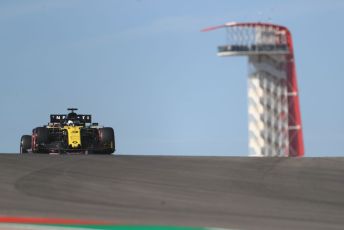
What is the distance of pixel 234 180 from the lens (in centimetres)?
1527

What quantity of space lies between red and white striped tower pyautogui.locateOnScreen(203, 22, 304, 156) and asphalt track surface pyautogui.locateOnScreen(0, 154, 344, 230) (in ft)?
235

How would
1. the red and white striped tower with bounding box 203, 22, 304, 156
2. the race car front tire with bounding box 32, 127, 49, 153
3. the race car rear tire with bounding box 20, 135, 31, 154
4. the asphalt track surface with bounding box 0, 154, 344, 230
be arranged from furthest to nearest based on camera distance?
the red and white striped tower with bounding box 203, 22, 304, 156, the race car rear tire with bounding box 20, 135, 31, 154, the race car front tire with bounding box 32, 127, 49, 153, the asphalt track surface with bounding box 0, 154, 344, 230

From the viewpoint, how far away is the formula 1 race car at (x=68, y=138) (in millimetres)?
28734

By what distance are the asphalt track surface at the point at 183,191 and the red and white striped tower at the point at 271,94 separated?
7170 centimetres

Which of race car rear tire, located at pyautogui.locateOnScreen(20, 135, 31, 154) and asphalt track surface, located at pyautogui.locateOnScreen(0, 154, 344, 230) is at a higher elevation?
race car rear tire, located at pyautogui.locateOnScreen(20, 135, 31, 154)

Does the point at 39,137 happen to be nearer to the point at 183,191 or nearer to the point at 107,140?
the point at 107,140

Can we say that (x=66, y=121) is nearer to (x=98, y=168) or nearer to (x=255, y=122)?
(x=98, y=168)

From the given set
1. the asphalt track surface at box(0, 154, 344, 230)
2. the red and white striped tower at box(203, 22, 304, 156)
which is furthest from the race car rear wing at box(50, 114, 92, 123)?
the red and white striped tower at box(203, 22, 304, 156)

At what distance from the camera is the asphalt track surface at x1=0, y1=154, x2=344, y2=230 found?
12211 millimetres

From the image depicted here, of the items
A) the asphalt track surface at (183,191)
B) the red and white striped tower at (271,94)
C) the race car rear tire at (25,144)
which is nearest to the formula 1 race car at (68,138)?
the race car rear tire at (25,144)

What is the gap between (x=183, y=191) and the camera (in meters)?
14.2

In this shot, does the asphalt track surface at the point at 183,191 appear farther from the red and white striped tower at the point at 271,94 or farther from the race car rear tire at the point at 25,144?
the red and white striped tower at the point at 271,94

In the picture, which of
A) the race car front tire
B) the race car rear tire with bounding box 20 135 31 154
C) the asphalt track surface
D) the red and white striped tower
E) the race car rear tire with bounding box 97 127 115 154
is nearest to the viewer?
the asphalt track surface

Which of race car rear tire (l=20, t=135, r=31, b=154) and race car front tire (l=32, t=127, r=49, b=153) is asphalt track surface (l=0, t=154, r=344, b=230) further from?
race car rear tire (l=20, t=135, r=31, b=154)
